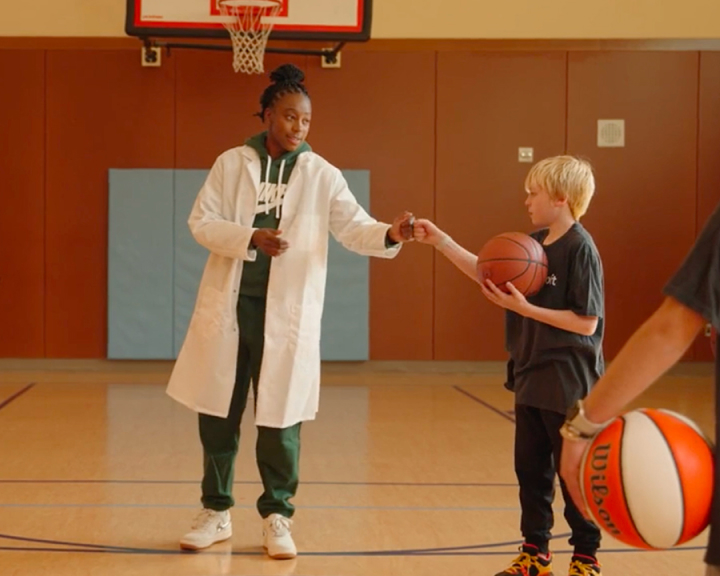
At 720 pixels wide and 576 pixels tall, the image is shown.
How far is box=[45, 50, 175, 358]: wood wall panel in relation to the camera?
31.3 ft

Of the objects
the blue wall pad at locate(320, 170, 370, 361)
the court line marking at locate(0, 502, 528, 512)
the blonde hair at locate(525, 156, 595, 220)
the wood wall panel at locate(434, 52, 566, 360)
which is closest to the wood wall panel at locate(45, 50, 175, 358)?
the blue wall pad at locate(320, 170, 370, 361)

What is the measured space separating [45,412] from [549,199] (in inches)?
187

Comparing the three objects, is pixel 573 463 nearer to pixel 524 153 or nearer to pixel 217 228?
pixel 217 228

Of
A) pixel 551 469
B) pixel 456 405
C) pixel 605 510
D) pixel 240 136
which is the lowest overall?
pixel 456 405

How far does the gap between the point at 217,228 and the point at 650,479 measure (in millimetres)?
2132

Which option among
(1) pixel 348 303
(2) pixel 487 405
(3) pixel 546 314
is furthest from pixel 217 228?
(1) pixel 348 303

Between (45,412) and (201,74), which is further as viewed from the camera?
(201,74)

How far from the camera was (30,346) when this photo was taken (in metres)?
9.56

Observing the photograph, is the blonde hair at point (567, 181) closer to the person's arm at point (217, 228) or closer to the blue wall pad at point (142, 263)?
the person's arm at point (217, 228)

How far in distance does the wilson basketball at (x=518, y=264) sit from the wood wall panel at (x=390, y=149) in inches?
252

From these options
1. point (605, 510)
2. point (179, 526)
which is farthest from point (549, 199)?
point (179, 526)

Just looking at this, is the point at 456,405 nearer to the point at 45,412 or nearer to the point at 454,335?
the point at 454,335

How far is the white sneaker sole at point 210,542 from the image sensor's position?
3.67 metres

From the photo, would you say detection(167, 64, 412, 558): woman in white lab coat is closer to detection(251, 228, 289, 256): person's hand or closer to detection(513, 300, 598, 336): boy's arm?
detection(251, 228, 289, 256): person's hand
